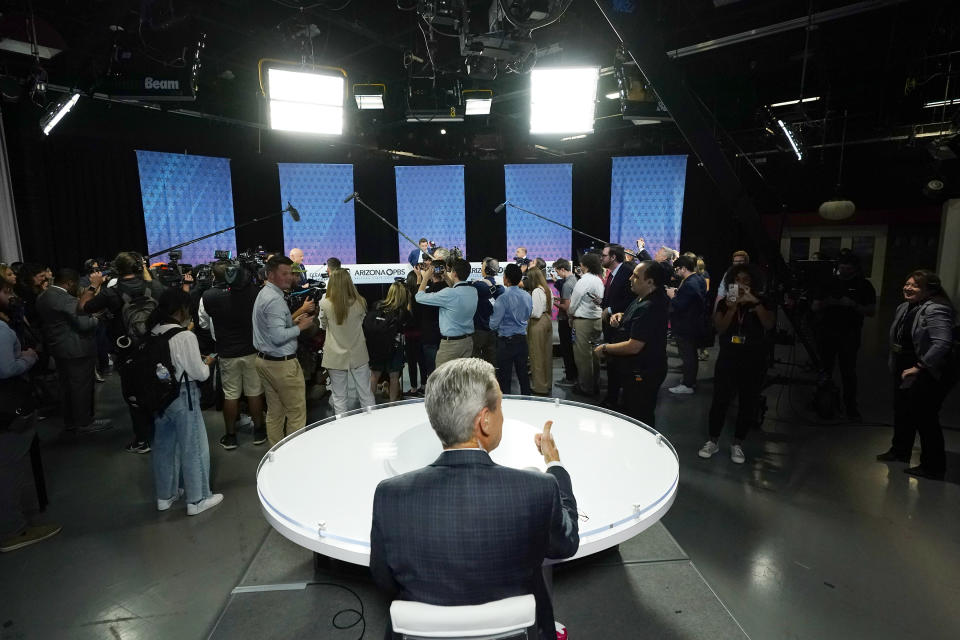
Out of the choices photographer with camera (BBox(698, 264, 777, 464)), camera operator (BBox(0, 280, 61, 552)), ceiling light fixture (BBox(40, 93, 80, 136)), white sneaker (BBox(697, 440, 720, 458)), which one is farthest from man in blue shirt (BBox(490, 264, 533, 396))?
ceiling light fixture (BBox(40, 93, 80, 136))

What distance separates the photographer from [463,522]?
96 centimetres

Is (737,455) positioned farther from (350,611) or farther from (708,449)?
(350,611)

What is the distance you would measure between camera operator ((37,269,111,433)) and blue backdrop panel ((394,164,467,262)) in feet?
21.9

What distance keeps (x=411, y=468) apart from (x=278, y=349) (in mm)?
2080

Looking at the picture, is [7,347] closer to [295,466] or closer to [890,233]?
[295,466]

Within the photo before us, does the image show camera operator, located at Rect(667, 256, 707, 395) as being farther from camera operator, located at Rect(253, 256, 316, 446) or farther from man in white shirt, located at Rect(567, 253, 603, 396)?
camera operator, located at Rect(253, 256, 316, 446)

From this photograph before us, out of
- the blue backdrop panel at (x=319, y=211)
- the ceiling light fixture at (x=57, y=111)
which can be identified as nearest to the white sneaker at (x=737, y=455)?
the ceiling light fixture at (x=57, y=111)

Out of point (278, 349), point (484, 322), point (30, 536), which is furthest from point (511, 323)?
point (30, 536)

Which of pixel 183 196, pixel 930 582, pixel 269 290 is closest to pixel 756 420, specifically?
pixel 930 582

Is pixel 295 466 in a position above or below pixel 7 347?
below

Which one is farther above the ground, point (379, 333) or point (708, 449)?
point (379, 333)

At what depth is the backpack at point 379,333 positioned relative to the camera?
425cm

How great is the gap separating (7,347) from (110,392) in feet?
11.9

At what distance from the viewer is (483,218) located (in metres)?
10.9
